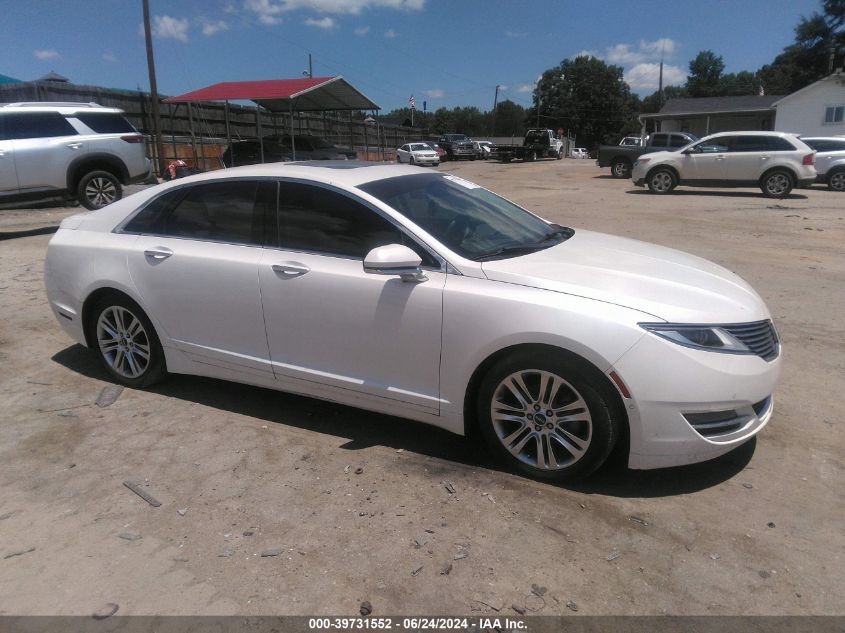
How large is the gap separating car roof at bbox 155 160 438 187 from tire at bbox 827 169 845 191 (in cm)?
1894

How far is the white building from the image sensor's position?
3684 cm

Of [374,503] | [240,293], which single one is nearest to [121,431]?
[240,293]

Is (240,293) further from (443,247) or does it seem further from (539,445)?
(539,445)

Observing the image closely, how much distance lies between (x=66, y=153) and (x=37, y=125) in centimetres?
64

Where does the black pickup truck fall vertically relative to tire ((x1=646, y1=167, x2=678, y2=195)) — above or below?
above

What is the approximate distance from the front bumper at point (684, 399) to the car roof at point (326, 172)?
6.30ft

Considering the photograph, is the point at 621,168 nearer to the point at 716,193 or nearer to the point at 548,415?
the point at 716,193

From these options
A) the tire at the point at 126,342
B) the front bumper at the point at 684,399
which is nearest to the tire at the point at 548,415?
the front bumper at the point at 684,399

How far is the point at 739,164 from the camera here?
1675 centimetres

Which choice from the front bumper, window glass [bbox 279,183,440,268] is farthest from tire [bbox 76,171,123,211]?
the front bumper

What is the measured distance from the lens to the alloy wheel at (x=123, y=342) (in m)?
4.34

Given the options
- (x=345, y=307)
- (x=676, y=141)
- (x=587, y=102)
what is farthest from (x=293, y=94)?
(x=587, y=102)

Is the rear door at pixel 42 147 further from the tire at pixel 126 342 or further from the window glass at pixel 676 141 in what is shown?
the window glass at pixel 676 141

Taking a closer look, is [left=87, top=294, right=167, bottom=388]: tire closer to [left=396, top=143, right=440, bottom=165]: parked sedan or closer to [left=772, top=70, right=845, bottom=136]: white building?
[left=396, top=143, right=440, bottom=165]: parked sedan
